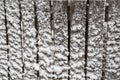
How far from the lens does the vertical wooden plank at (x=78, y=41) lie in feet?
4.90

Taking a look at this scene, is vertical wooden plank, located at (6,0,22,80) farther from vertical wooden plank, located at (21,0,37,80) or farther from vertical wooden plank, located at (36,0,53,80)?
vertical wooden plank, located at (36,0,53,80)

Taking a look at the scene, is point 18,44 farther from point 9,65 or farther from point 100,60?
point 100,60

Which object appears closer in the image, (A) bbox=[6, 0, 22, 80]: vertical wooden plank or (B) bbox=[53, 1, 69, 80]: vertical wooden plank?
(B) bbox=[53, 1, 69, 80]: vertical wooden plank

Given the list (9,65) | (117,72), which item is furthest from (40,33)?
(117,72)

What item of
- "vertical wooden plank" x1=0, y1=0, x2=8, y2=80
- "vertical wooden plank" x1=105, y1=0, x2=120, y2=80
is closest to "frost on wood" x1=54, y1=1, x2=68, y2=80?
"vertical wooden plank" x1=105, y1=0, x2=120, y2=80

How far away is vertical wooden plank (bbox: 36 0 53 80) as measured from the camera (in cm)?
155

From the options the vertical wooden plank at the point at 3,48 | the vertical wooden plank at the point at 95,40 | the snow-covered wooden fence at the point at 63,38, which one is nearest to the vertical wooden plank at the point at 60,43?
the snow-covered wooden fence at the point at 63,38

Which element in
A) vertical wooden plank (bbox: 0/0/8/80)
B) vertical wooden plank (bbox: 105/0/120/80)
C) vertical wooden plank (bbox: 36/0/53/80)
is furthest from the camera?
vertical wooden plank (bbox: 0/0/8/80)

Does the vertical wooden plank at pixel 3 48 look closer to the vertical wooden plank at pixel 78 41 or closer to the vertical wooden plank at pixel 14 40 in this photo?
the vertical wooden plank at pixel 14 40

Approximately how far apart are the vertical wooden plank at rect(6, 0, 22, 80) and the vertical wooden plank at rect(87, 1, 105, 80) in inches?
18.7

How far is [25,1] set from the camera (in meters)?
1.59

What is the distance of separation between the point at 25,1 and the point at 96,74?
62cm

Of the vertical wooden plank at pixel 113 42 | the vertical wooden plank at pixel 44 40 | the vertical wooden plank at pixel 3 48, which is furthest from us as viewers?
the vertical wooden plank at pixel 3 48

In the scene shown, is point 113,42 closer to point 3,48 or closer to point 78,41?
point 78,41
